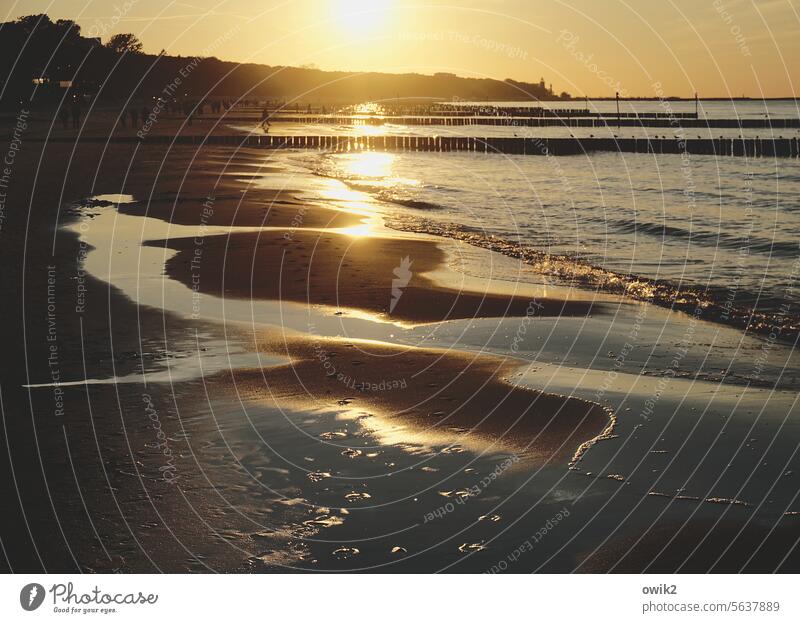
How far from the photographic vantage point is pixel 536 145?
101 m

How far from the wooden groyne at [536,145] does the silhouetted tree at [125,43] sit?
82.9m

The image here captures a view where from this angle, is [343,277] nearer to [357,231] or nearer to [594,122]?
[357,231]

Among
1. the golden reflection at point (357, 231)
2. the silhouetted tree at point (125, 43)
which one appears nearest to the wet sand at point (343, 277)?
the golden reflection at point (357, 231)

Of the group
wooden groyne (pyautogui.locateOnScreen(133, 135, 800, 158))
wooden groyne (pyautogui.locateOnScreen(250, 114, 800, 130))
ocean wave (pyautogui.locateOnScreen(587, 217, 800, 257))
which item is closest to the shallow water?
ocean wave (pyautogui.locateOnScreen(587, 217, 800, 257))

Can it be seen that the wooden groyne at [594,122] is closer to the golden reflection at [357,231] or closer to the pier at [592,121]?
the pier at [592,121]

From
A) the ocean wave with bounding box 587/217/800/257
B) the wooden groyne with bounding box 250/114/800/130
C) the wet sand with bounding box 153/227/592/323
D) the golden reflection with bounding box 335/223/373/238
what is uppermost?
the wooden groyne with bounding box 250/114/800/130

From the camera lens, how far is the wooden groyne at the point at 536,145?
90.9m

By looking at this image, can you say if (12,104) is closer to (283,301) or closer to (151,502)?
(283,301)

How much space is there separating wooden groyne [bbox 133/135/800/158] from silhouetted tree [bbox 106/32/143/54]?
82.9 m

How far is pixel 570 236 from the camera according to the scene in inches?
1358

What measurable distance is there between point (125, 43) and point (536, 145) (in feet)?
346

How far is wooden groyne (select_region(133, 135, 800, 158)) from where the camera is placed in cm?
9088

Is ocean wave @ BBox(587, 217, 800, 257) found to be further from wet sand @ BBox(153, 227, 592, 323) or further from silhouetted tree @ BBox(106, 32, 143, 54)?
silhouetted tree @ BBox(106, 32, 143, 54)
